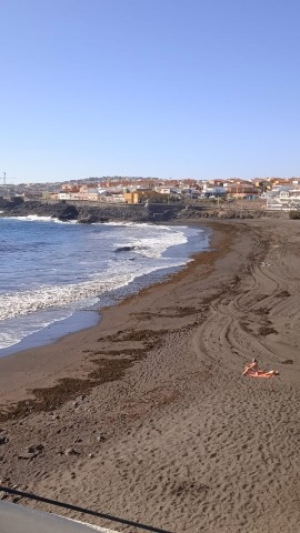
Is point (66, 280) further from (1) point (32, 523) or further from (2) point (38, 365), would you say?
(1) point (32, 523)

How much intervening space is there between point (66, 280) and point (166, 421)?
47.8 feet

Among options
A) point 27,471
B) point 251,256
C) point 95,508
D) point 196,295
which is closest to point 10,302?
point 196,295

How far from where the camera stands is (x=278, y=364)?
990 cm

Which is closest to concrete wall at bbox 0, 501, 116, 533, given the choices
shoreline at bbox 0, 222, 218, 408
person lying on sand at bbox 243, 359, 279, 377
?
shoreline at bbox 0, 222, 218, 408

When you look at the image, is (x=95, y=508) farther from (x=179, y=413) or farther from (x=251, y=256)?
(x=251, y=256)

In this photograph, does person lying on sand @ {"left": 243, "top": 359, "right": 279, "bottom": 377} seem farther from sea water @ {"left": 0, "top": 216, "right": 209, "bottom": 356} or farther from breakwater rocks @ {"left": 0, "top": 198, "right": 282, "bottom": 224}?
breakwater rocks @ {"left": 0, "top": 198, "right": 282, "bottom": 224}

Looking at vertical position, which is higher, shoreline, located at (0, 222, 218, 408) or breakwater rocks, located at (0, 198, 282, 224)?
breakwater rocks, located at (0, 198, 282, 224)

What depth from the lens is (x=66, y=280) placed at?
70.6ft

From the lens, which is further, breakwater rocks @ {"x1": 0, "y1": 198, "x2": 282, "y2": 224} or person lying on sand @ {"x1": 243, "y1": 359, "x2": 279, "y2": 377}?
breakwater rocks @ {"x1": 0, "y1": 198, "x2": 282, "y2": 224}

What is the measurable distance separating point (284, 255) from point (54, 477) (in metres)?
24.8

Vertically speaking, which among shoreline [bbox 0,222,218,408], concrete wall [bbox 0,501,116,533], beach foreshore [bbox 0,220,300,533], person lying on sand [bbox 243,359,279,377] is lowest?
shoreline [bbox 0,222,218,408]

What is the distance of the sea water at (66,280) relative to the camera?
539 inches

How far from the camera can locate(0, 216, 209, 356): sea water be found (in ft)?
44.9

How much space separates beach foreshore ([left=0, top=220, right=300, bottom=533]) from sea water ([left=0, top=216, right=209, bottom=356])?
103 cm
